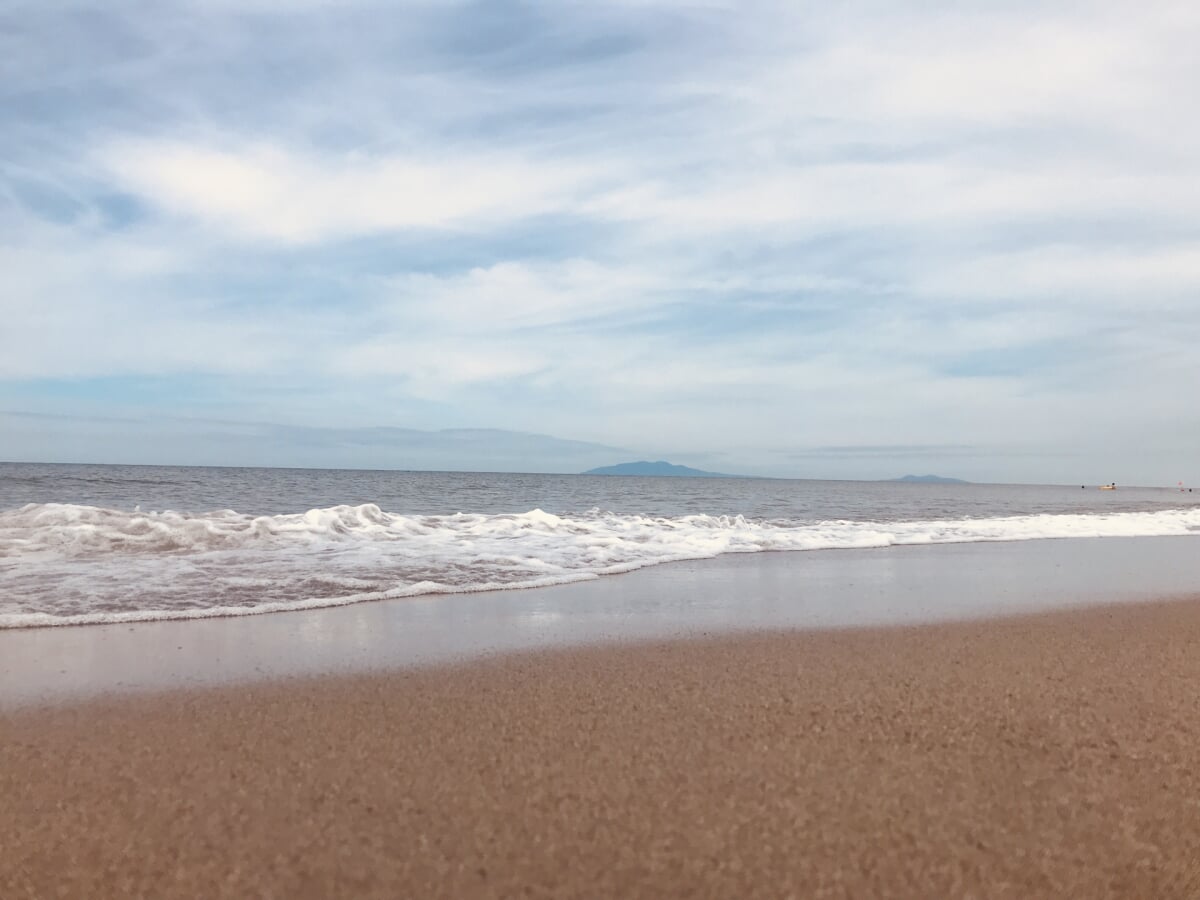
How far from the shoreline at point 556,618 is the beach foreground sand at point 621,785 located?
2.03 ft

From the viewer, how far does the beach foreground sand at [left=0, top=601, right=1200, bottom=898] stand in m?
2.66

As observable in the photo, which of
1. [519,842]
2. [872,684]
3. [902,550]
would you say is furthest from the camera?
[902,550]

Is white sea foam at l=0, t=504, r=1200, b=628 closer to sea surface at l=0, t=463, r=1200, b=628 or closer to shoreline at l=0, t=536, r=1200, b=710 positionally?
sea surface at l=0, t=463, r=1200, b=628

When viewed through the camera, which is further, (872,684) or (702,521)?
(702,521)

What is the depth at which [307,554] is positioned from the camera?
35.1 ft

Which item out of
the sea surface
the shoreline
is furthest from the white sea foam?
the shoreline

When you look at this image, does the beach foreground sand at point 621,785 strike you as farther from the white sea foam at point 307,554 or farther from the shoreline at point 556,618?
the white sea foam at point 307,554

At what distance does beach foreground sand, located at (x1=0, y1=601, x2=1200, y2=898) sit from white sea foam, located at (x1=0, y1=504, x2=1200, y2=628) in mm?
3301

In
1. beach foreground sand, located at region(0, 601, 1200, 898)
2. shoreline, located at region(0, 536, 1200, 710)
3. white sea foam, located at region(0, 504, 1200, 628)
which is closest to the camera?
beach foreground sand, located at region(0, 601, 1200, 898)

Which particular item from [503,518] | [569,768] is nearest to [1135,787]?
[569,768]

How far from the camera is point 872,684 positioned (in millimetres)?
4852

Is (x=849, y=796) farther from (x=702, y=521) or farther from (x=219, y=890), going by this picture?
(x=702, y=521)

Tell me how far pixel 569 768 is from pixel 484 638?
284 centimetres

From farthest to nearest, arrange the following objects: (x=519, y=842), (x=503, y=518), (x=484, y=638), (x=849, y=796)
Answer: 1. (x=503, y=518)
2. (x=484, y=638)
3. (x=849, y=796)
4. (x=519, y=842)
